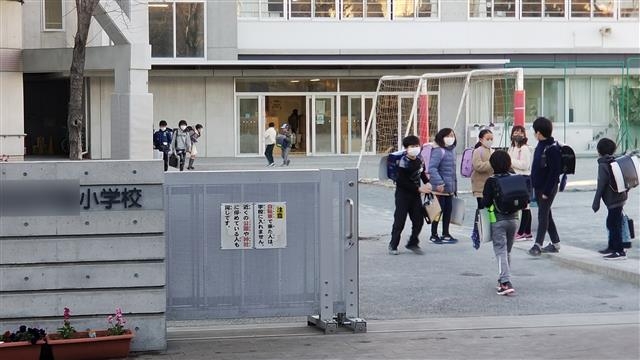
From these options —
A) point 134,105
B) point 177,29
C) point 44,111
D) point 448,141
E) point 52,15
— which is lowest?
point 448,141

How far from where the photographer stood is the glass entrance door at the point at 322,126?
1693 inches

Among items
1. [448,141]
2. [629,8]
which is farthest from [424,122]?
[629,8]

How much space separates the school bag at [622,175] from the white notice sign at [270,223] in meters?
5.78

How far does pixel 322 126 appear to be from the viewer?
142 feet

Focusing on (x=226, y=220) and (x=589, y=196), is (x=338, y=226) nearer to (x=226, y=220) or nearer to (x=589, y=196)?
(x=226, y=220)

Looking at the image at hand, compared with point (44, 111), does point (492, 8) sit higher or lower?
higher

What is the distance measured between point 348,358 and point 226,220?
1.61 meters

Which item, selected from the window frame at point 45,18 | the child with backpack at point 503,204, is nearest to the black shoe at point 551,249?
the child with backpack at point 503,204

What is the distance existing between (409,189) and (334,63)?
27149 millimetres

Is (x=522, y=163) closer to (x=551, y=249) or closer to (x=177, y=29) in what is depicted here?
(x=551, y=249)

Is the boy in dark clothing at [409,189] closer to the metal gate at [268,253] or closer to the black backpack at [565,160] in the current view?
the black backpack at [565,160]

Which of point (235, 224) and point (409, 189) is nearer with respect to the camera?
point (235, 224)

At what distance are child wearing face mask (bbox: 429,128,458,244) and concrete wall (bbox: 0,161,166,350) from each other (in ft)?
24.4

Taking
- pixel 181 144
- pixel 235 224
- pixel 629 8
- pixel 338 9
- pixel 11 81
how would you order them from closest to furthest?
pixel 235 224
pixel 11 81
pixel 181 144
pixel 338 9
pixel 629 8
